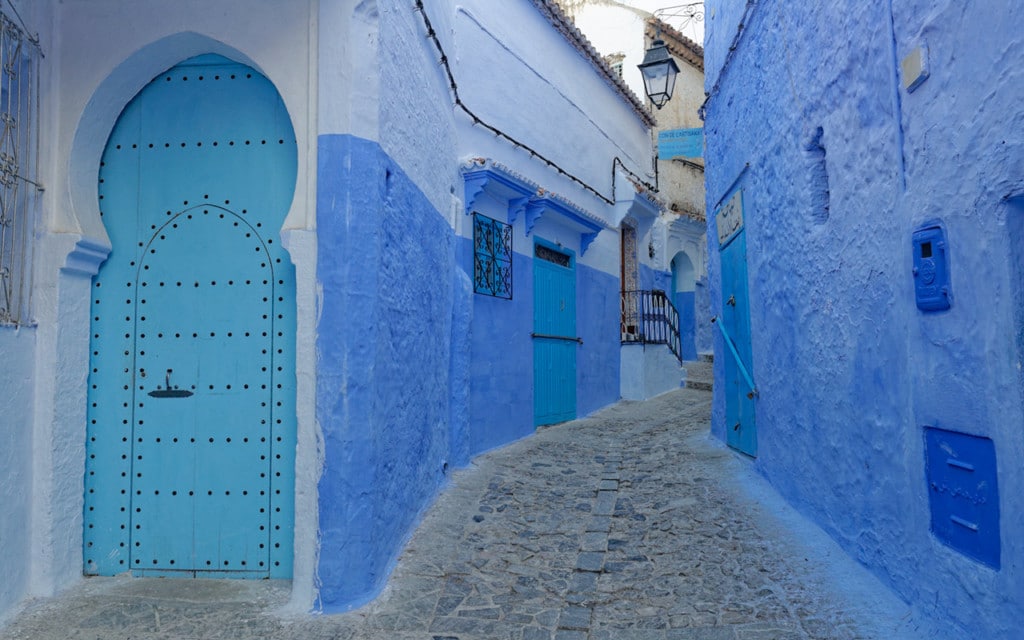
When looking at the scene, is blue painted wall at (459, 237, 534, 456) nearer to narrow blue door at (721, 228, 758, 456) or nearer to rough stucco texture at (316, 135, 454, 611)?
narrow blue door at (721, 228, 758, 456)

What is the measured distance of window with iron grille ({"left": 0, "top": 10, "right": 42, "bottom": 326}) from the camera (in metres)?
3.58

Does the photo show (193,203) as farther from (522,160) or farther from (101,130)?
(522,160)

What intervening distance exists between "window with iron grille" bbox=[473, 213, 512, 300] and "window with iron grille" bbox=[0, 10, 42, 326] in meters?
4.29

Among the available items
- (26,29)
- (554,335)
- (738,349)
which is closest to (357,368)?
(26,29)

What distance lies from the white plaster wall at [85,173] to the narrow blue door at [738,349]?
403 centimetres

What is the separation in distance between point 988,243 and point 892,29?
50.4 inches

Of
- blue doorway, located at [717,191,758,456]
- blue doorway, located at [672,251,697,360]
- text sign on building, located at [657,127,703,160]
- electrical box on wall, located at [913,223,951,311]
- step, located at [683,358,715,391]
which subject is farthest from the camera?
blue doorway, located at [672,251,697,360]

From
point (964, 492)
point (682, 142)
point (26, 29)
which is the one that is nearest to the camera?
point (964, 492)

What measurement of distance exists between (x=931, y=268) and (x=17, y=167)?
4450mm

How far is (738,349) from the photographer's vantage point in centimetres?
685

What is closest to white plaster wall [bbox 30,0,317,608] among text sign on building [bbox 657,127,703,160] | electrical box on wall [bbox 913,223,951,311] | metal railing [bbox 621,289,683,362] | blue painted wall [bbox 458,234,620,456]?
electrical box on wall [bbox 913,223,951,311]

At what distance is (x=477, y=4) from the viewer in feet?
26.2

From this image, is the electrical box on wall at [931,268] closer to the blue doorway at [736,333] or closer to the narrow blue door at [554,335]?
the blue doorway at [736,333]

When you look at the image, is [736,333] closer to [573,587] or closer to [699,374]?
[573,587]
